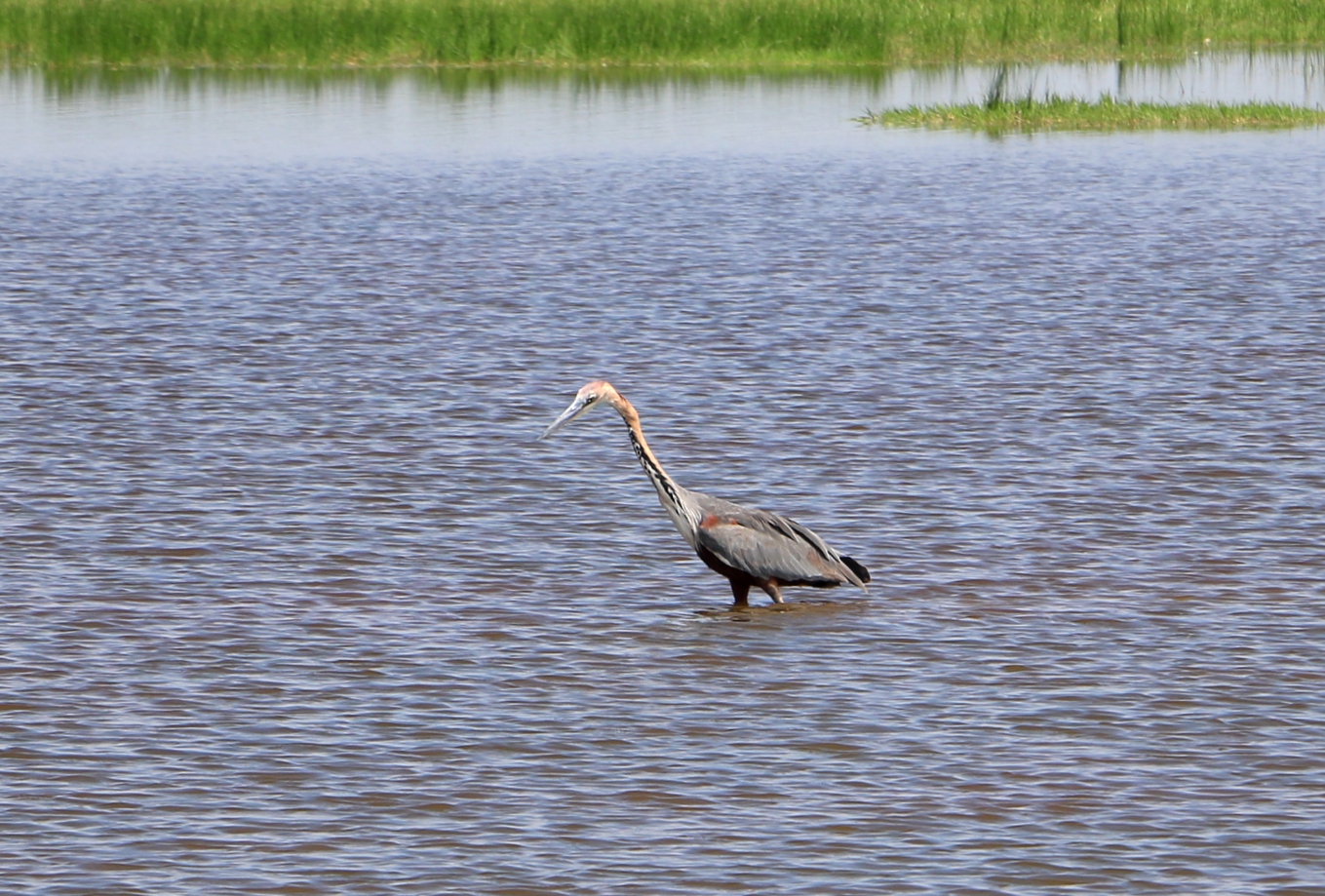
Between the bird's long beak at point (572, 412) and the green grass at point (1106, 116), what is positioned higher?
the green grass at point (1106, 116)

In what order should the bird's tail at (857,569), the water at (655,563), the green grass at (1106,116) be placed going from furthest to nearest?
the green grass at (1106,116) < the bird's tail at (857,569) < the water at (655,563)

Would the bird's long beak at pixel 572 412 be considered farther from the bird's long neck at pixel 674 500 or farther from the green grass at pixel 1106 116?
the green grass at pixel 1106 116

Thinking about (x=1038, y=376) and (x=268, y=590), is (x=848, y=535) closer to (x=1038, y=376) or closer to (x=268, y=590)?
(x=268, y=590)

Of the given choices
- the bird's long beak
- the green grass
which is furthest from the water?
the green grass

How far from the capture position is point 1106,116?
102 ft

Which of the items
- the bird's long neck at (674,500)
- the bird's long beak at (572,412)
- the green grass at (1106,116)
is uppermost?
the green grass at (1106,116)

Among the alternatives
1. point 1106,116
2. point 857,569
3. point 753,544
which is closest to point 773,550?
point 753,544

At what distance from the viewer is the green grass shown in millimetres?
30531

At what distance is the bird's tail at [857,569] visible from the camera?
9.00m

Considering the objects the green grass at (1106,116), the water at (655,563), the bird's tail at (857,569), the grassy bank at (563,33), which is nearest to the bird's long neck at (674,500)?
the water at (655,563)

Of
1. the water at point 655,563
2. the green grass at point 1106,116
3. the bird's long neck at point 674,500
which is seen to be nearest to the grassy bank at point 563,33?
the green grass at point 1106,116

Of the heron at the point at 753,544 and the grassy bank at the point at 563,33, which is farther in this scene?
the grassy bank at the point at 563,33

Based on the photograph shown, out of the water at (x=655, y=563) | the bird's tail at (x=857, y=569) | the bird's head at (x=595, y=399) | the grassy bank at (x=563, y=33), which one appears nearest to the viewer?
the water at (x=655, y=563)

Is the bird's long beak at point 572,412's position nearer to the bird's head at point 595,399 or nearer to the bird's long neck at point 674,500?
the bird's head at point 595,399
